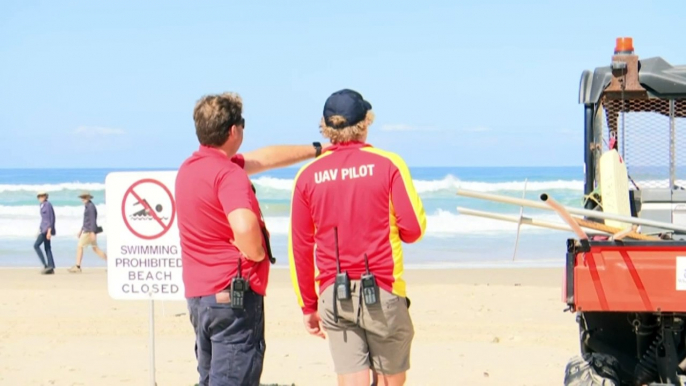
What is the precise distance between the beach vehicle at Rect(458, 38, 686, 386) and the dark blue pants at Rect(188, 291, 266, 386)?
1145mm

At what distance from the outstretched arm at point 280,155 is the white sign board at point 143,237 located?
1.36m

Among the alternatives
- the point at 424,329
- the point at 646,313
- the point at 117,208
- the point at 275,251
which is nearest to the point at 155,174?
the point at 117,208

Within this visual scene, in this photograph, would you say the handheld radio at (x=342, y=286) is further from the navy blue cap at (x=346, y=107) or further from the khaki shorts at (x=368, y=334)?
the navy blue cap at (x=346, y=107)

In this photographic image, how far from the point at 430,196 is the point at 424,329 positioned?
32.9 meters

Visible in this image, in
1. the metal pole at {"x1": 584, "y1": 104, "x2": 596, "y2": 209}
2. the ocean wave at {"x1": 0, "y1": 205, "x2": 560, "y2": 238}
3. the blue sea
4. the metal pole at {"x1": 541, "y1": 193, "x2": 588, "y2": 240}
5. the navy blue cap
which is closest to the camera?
the metal pole at {"x1": 541, "y1": 193, "x2": 588, "y2": 240}

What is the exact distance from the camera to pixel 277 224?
3005cm

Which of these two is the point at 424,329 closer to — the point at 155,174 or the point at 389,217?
the point at 155,174

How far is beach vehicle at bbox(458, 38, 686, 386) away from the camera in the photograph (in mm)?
4465

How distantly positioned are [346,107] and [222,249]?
860mm

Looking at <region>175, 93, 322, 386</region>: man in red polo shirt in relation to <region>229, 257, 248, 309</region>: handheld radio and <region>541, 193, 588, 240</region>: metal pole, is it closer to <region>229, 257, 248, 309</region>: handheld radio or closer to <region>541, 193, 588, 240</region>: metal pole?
<region>229, 257, 248, 309</region>: handheld radio

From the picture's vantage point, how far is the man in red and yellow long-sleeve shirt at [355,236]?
4.07 meters

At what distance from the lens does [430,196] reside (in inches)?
1674

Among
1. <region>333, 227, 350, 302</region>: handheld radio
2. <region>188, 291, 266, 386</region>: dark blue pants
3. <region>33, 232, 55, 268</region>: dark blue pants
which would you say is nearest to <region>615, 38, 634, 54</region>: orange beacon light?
<region>333, 227, 350, 302</region>: handheld radio

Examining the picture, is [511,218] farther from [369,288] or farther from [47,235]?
[47,235]
